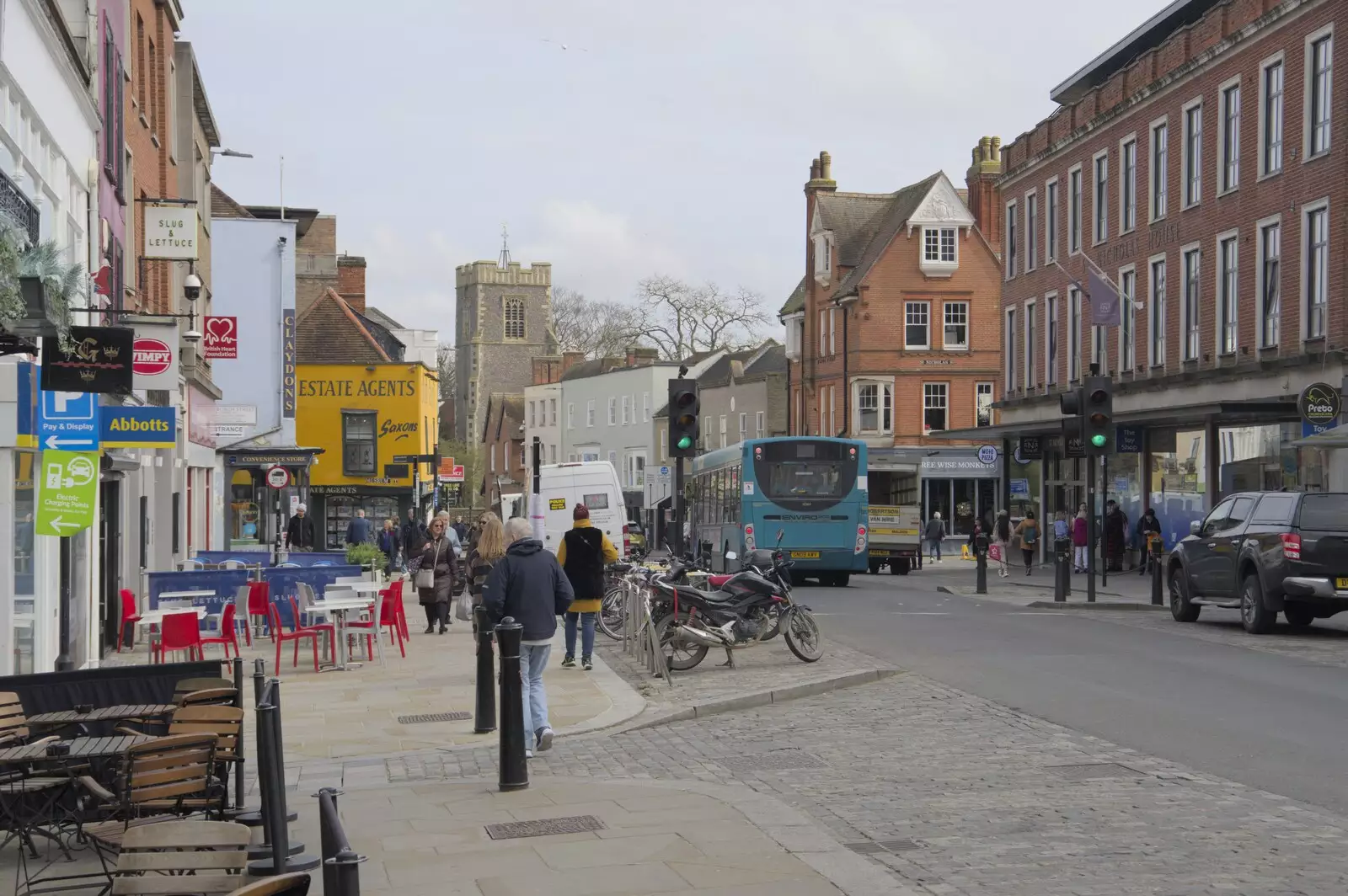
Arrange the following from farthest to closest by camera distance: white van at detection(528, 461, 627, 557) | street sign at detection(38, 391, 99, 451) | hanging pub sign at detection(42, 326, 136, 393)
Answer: white van at detection(528, 461, 627, 557)
street sign at detection(38, 391, 99, 451)
hanging pub sign at detection(42, 326, 136, 393)

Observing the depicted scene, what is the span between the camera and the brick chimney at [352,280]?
218 feet

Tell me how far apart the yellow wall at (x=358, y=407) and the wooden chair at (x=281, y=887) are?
A: 54289mm

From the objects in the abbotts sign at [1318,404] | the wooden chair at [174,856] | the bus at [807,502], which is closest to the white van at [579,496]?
the bus at [807,502]

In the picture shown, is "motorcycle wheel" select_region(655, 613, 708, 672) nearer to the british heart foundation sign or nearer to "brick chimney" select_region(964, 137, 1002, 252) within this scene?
the british heart foundation sign

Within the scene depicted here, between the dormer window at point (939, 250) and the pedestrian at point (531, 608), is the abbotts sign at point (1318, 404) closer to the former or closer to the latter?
the pedestrian at point (531, 608)

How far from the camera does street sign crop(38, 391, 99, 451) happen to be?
13727 millimetres

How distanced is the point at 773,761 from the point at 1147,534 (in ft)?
87.3

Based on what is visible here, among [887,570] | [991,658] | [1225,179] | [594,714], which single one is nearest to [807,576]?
[887,570]

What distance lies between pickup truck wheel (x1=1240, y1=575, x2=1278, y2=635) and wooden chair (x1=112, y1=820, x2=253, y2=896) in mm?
17510

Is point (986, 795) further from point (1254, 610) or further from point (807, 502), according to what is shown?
point (807, 502)

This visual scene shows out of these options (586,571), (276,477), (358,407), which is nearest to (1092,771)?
(586,571)

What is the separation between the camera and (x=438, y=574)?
23.7 m

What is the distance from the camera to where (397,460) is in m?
55.6

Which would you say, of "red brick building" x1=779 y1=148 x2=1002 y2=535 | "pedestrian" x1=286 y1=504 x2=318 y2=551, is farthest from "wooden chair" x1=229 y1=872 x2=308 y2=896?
"red brick building" x1=779 y1=148 x2=1002 y2=535
